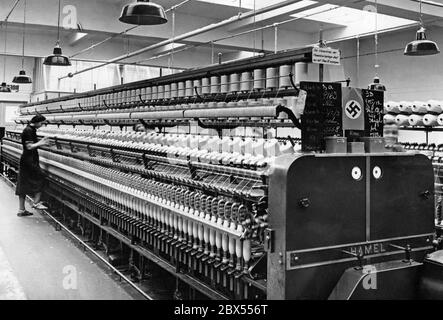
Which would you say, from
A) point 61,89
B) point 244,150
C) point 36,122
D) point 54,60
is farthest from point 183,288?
point 61,89

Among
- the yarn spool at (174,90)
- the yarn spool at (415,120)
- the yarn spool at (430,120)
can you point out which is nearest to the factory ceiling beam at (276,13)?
the yarn spool at (415,120)

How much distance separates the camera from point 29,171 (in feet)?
27.3

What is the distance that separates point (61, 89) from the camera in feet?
49.6

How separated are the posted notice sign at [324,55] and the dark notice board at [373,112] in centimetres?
31

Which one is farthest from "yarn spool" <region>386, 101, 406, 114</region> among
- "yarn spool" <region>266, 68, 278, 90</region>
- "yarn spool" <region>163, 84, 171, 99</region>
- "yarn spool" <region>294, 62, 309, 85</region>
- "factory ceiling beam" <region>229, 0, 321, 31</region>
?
"yarn spool" <region>294, 62, 309, 85</region>

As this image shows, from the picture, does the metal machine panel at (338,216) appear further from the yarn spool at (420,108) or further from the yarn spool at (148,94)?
the yarn spool at (420,108)

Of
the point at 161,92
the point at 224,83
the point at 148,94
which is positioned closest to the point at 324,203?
the point at 224,83

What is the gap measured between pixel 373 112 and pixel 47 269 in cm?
401

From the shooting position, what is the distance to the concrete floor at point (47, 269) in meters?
4.61

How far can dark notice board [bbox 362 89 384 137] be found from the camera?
10.6ft

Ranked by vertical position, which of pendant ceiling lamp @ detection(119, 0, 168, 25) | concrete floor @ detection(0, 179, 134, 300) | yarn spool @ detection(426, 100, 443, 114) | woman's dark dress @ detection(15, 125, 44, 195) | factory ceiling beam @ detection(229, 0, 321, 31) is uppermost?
factory ceiling beam @ detection(229, 0, 321, 31)

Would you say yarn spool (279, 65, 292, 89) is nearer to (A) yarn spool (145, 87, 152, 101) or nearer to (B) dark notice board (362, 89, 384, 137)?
(B) dark notice board (362, 89, 384, 137)

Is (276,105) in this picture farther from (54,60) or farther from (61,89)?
(61,89)

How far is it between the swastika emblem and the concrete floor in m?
2.78
